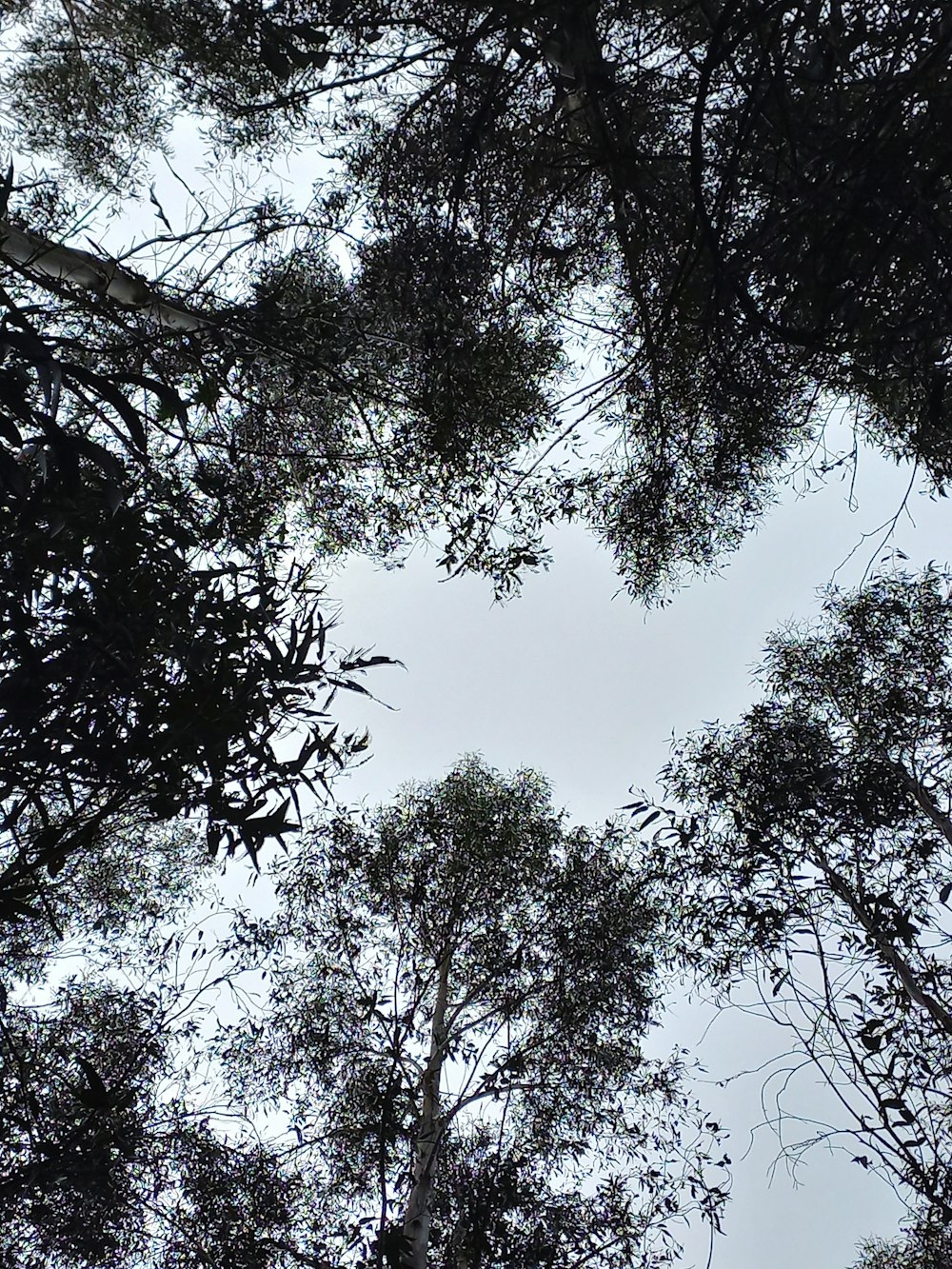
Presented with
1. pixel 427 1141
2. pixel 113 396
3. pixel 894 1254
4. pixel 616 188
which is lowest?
pixel 427 1141

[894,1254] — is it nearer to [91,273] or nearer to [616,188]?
[616,188]

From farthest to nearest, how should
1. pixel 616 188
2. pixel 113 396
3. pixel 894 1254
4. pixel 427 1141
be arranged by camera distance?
pixel 894 1254 → pixel 427 1141 → pixel 616 188 → pixel 113 396

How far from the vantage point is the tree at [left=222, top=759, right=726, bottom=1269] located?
532 cm

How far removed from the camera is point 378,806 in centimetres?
736

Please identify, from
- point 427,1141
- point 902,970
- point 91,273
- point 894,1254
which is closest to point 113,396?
point 91,273

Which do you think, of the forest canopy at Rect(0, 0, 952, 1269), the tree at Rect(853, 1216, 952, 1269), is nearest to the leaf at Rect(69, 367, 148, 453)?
the forest canopy at Rect(0, 0, 952, 1269)

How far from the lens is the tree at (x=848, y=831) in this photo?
163 inches

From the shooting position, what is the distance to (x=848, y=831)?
15.8 feet

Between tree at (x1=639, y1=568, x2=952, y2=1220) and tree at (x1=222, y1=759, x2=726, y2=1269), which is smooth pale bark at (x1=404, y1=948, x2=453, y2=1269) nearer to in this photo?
tree at (x1=222, y1=759, x2=726, y2=1269)

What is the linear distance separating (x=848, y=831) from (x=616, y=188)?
3916 mm

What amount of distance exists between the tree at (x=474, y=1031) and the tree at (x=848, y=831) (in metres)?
0.97

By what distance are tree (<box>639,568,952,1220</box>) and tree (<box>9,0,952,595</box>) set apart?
146cm

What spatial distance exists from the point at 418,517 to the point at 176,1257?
4.56m

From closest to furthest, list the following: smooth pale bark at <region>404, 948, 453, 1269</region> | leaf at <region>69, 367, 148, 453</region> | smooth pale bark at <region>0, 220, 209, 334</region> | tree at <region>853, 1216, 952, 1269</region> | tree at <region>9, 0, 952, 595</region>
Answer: leaf at <region>69, 367, 148, 453</region>, tree at <region>9, 0, 952, 595</region>, smooth pale bark at <region>0, 220, 209, 334</region>, smooth pale bark at <region>404, 948, 453, 1269</region>, tree at <region>853, 1216, 952, 1269</region>
